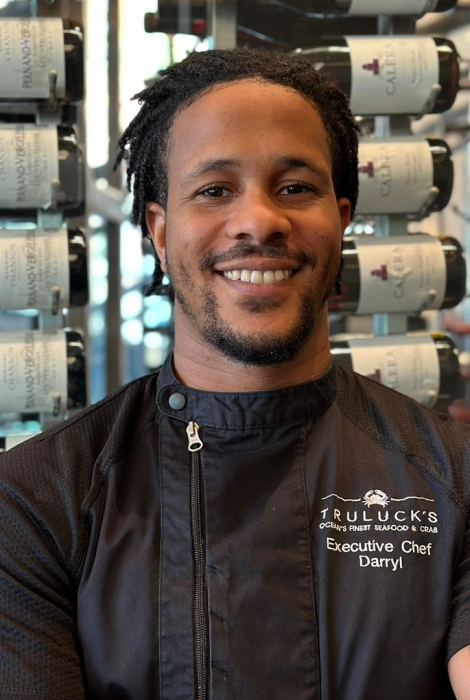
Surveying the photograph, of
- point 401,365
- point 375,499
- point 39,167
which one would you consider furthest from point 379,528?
point 39,167

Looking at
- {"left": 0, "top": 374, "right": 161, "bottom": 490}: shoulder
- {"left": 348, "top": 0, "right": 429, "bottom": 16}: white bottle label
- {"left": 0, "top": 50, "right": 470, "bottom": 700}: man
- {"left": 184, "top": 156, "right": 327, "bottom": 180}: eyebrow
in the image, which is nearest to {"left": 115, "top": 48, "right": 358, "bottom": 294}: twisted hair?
{"left": 0, "top": 50, "right": 470, "bottom": 700}: man

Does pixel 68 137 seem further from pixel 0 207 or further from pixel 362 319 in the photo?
pixel 362 319

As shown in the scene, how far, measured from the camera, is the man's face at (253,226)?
1296 millimetres

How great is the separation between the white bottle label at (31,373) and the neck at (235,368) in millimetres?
517

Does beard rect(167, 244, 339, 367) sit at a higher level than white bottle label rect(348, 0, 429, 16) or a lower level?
lower

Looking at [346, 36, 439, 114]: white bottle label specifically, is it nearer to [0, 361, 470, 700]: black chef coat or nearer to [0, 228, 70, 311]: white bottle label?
[0, 228, 70, 311]: white bottle label

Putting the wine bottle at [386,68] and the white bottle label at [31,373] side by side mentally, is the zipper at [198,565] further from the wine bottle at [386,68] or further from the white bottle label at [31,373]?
the wine bottle at [386,68]

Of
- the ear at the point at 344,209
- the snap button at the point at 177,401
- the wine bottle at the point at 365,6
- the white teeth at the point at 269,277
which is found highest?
the wine bottle at the point at 365,6

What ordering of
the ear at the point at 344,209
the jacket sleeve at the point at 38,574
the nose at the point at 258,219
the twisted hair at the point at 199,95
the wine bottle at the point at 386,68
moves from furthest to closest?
the wine bottle at the point at 386,68 → the ear at the point at 344,209 → the twisted hair at the point at 199,95 → the nose at the point at 258,219 → the jacket sleeve at the point at 38,574

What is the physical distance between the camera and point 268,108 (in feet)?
4.44

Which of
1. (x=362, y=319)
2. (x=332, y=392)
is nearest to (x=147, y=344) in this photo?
(x=362, y=319)

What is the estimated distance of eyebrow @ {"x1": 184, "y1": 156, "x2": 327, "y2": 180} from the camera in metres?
1.33

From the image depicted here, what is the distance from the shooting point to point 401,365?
1965 millimetres

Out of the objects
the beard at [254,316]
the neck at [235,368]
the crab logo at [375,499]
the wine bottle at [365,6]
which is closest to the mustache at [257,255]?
the beard at [254,316]
